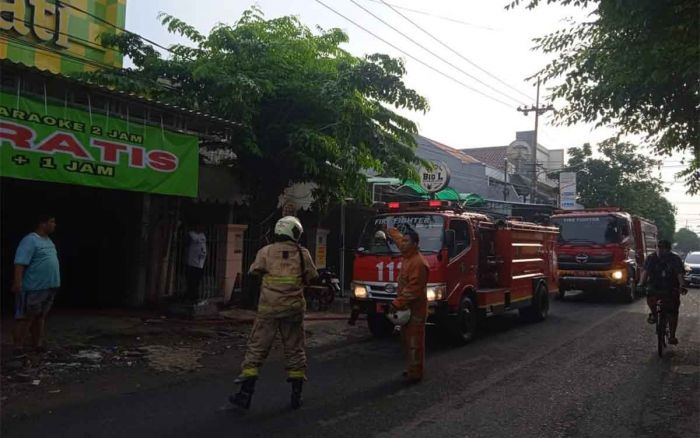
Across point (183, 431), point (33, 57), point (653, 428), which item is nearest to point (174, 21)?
point (33, 57)

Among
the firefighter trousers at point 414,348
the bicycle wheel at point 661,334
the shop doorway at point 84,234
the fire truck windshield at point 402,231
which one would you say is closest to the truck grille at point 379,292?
the fire truck windshield at point 402,231

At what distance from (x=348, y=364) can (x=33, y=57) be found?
8504 mm

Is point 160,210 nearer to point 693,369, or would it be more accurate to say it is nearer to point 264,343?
point 264,343

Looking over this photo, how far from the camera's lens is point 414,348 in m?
6.55

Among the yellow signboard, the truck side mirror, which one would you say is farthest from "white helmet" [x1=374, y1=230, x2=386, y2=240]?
the yellow signboard

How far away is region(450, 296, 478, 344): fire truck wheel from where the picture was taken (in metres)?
8.84

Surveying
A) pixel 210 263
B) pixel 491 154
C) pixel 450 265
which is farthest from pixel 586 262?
pixel 491 154

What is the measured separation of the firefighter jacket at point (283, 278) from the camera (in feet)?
17.8

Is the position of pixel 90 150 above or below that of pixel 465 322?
above

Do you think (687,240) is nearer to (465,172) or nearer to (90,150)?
(465,172)

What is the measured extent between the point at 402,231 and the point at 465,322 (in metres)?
1.76

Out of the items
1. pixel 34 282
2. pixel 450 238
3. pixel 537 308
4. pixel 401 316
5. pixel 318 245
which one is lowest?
pixel 537 308

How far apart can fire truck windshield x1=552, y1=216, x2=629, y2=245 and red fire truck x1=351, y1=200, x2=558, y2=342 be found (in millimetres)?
6438

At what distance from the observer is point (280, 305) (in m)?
5.41
